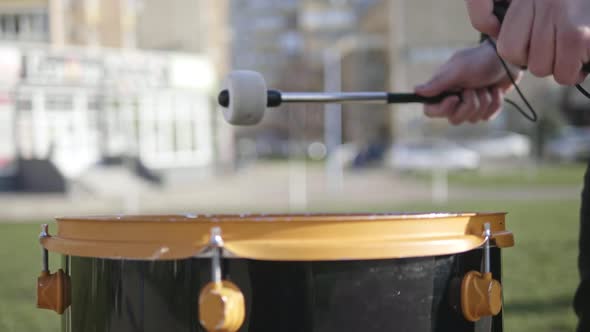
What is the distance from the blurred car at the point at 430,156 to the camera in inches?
1449

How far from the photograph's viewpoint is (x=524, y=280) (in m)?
6.51

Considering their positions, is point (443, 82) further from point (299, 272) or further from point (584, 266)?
point (299, 272)

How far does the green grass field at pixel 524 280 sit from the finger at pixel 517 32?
1052 mm

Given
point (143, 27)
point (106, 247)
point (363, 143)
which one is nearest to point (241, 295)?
point (106, 247)

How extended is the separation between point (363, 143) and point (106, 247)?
5542cm

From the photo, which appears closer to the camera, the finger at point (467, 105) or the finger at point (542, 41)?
the finger at point (542, 41)

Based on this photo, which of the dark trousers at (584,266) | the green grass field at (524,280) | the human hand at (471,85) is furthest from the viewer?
the green grass field at (524,280)

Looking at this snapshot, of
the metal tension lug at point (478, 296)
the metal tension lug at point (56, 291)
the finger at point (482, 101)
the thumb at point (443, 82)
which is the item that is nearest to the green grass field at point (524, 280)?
the metal tension lug at point (56, 291)

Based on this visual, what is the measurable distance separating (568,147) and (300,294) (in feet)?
127

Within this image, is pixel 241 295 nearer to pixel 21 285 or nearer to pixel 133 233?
pixel 133 233

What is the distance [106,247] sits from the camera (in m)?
1.65

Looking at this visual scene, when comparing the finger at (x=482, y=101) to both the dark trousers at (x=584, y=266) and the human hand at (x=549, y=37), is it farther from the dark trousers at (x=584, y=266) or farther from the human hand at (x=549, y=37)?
the human hand at (x=549, y=37)

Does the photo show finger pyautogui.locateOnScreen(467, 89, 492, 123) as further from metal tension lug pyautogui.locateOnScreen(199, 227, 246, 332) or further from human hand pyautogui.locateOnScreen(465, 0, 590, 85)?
metal tension lug pyautogui.locateOnScreen(199, 227, 246, 332)

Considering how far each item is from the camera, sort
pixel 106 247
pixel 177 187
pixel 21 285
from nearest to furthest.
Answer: pixel 106 247 → pixel 21 285 → pixel 177 187
